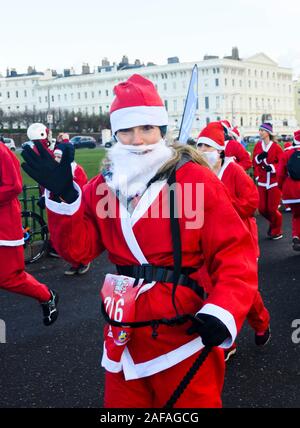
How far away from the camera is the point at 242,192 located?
17.4 feet

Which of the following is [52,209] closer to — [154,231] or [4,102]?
[154,231]

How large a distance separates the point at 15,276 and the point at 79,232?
271 cm

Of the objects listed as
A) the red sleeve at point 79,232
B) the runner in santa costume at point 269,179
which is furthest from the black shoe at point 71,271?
the red sleeve at point 79,232

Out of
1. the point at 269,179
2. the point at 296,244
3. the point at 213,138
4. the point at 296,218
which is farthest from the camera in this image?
the point at 269,179

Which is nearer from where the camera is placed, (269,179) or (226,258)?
(226,258)

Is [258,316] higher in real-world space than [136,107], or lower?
lower

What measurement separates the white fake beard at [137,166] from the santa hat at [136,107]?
5.5 inches

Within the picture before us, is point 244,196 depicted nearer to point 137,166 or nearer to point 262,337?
point 262,337

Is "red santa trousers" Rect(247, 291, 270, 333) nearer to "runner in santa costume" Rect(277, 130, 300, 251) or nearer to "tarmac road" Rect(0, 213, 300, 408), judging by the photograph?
"tarmac road" Rect(0, 213, 300, 408)

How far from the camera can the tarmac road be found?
4164 millimetres

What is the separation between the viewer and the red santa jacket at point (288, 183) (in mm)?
8445

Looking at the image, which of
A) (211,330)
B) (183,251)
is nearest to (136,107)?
(183,251)

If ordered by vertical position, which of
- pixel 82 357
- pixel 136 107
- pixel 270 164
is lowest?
pixel 82 357

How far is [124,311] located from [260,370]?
226 cm
